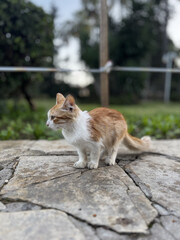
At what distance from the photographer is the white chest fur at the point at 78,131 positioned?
6.12 feet

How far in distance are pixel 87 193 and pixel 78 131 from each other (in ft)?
1.75

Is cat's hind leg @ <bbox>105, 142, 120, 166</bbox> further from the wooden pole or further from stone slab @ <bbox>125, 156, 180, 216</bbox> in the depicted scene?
the wooden pole

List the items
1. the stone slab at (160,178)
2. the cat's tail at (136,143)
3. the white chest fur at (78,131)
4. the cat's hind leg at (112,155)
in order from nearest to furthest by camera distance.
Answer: the stone slab at (160,178) → the white chest fur at (78,131) → the cat's hind leg at (112,155) → the cat's tail at (136,143)

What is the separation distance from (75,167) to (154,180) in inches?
28.5

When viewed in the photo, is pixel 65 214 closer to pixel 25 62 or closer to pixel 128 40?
pixel 25 62

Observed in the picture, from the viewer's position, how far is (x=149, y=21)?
1553 centimetres

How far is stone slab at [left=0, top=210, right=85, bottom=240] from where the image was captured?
1147 millimetres

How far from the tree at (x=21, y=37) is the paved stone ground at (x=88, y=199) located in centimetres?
375

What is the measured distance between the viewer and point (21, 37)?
5312 millimetres

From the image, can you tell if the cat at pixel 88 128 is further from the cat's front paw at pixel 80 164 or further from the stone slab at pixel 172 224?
the stone slab at pixel 172 224

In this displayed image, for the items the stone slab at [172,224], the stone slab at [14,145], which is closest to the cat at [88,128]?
the stone slab at [172,224]

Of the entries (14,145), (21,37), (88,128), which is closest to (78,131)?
(88,128)

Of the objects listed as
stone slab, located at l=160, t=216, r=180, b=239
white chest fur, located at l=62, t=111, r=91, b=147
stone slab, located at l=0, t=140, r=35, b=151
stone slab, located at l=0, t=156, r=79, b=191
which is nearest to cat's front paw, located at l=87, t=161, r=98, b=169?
stone slab, located at l=0, t=156, r=79, b=191

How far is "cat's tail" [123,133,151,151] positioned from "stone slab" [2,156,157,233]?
1.40 ft
